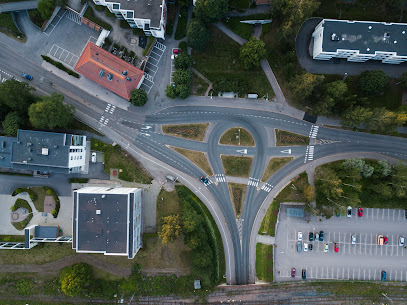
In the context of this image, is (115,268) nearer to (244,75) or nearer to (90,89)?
(90,89)

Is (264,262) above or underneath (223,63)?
underneath

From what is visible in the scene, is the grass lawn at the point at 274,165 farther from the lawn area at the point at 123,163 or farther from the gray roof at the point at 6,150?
the gray roof at the point at 6,150

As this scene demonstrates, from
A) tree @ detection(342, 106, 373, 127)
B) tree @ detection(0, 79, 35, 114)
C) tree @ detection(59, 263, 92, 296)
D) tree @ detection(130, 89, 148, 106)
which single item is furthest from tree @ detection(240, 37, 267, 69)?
tree @ detection(59, 263, 92, 296)

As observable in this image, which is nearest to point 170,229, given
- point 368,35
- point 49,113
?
point 49,113

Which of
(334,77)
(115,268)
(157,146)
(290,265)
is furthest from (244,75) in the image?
(115,268)

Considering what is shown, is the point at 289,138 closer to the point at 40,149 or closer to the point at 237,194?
the point at 237,194
